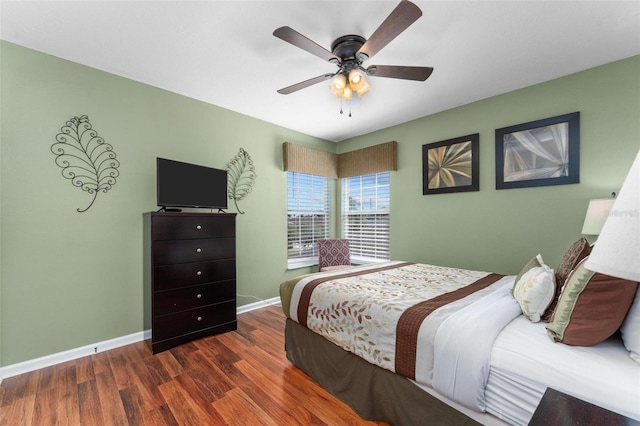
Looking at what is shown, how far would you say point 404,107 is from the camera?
3.27 metres

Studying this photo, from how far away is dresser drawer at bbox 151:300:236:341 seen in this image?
2.42m

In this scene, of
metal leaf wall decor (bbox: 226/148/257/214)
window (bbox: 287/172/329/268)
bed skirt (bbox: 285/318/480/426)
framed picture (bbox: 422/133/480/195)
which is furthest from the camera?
window (bbox: 287/172/329/268)

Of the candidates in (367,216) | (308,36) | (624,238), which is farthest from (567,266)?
(367,216)

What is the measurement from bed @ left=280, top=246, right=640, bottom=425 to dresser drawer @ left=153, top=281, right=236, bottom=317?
964mm

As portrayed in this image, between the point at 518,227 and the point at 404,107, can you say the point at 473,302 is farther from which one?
the point at 404,107

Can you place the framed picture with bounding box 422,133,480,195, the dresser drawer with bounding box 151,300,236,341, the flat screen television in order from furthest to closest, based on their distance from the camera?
the framed picture with bounding box 422,133,480,195
the flat screen television
the dresser drawer with bounding box 151,300,236,341

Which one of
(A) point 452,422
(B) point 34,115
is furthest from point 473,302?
(B) point 34,115

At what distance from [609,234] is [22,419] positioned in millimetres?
2949

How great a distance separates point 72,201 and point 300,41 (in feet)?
7.95

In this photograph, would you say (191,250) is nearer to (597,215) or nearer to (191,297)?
(191,297)

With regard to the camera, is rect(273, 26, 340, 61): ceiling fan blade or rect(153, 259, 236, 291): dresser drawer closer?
rect(273, 26, 340, 61): ceiling fan blade

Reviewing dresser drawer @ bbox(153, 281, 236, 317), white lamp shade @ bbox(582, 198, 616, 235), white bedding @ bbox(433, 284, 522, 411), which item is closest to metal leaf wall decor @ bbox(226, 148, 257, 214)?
dresser drawer @ bbox(153, 281, 236, 317)

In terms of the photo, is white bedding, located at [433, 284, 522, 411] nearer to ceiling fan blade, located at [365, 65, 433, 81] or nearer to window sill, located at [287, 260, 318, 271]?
ceiling fan blade, located at [365, 65, 433, 81]

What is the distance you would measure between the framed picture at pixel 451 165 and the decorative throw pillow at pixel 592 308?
2.18m
